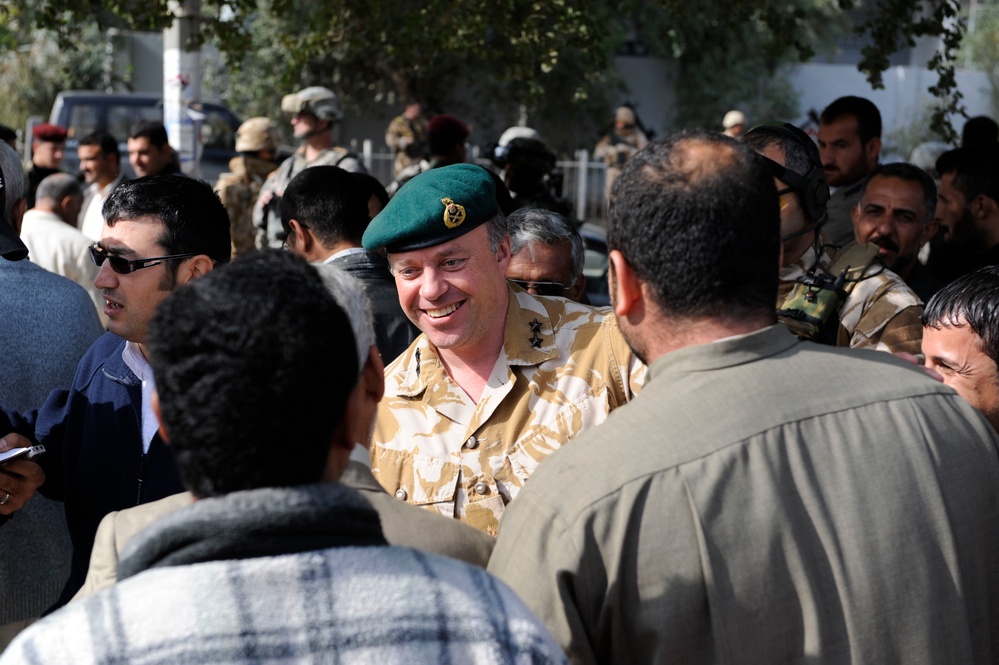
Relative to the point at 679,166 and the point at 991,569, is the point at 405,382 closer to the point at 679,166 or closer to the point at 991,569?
the point at 679,166

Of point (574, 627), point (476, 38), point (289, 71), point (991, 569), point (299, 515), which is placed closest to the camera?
point (299, 515)

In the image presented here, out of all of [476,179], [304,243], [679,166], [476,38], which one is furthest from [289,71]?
[679,166]

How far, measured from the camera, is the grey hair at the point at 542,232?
156 inches

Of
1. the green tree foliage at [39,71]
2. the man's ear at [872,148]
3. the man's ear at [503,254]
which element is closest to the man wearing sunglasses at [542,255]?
the man's ear at [503,254]

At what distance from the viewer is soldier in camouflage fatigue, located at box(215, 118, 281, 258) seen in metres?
8.40

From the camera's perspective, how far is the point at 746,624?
5.61 ft

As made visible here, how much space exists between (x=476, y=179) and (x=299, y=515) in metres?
1.78

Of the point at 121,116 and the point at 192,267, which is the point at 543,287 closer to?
the point at 192,267

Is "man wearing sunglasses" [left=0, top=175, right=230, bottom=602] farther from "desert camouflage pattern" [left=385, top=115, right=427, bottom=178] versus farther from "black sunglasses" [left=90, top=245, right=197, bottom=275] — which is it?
"desert camouflage pattern" [left=385, top=115, right=427, bottom=178]

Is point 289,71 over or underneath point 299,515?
over

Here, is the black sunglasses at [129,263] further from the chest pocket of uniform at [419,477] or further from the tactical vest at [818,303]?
the tactical vest at [818,303]

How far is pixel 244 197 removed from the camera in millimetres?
8461

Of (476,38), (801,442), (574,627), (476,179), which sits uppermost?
(476,38)

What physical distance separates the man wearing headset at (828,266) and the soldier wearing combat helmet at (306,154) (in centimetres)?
435
